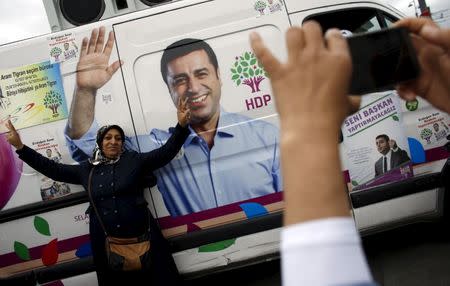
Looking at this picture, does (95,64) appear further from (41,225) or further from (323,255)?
(323,255)

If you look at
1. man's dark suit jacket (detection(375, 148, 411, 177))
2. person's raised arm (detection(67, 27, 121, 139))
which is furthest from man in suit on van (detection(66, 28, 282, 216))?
man's dark suit jacket (detection(375, 148, 411, 177))

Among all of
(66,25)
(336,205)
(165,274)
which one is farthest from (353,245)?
(66,25)

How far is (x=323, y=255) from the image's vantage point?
20.6 inches

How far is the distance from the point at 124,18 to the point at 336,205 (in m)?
3.44

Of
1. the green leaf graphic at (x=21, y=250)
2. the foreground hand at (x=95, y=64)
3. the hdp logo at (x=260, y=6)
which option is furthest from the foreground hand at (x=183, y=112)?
the green leaf graphic at (x=21, y=250)

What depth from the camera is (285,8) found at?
144 inches

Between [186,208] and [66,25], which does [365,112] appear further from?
[66,25]

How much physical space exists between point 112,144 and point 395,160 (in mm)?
2210

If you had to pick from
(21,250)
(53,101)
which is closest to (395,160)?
(53,101)

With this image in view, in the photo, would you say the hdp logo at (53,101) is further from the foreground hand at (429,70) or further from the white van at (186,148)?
the foreground hand at (429,70)

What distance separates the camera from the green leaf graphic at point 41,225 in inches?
142

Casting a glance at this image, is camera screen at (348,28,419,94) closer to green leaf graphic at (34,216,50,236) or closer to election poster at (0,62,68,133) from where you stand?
election poster at (0,62,68,133)

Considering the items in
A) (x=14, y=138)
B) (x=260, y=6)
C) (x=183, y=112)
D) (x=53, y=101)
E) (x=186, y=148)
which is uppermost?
(x=260, y=6)

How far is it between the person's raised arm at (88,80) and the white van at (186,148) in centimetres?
5
